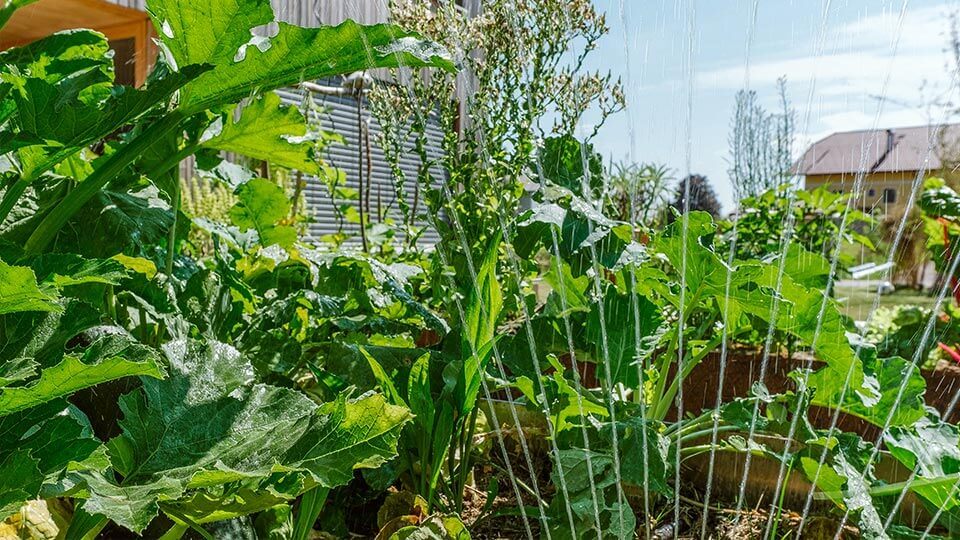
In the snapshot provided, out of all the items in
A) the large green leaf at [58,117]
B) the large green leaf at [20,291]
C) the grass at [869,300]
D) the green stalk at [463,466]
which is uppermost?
the large green leaf at [58,117]

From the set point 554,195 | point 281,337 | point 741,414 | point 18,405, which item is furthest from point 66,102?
point 741,414

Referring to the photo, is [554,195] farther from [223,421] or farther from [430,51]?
[223,421]

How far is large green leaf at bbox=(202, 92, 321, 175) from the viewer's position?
3.16ft

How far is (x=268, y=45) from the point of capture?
71cm

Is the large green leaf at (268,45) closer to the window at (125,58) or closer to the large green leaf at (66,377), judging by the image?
the large green leaf at (66,377)

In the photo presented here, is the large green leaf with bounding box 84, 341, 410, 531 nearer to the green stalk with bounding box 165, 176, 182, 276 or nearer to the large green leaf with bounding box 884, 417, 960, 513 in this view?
the green stalk with bounding box 165, 176, 182, 276

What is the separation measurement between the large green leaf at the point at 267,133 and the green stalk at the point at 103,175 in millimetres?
176

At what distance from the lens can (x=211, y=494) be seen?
663 mm

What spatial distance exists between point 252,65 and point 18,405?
34 centimetres

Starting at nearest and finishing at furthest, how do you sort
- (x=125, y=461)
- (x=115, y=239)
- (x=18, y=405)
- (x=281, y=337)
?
(x=18, y=405) < (x=125, y=461) < (x=115, y=239) < (x=281, y=337)

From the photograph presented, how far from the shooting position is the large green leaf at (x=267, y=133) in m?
0.96

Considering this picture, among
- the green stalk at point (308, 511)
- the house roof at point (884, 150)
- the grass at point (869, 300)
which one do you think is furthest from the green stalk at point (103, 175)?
the grass at point (869, 300)

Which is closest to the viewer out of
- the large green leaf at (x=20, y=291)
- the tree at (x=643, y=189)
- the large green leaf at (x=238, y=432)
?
the large green leaf at (x=20, y=291)

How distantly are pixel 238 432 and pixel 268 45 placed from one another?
0.35m
